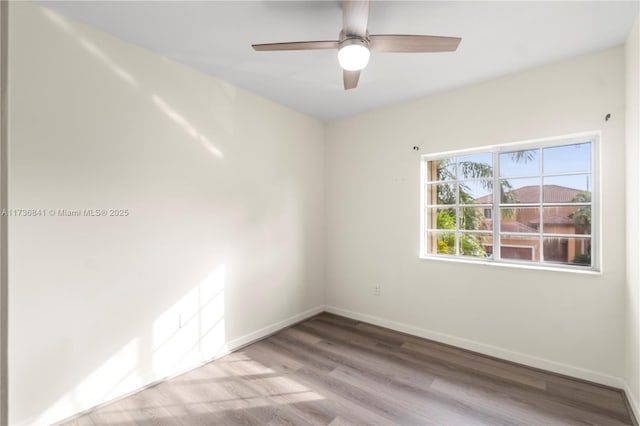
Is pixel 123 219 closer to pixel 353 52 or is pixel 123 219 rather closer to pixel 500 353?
pixel 353 52

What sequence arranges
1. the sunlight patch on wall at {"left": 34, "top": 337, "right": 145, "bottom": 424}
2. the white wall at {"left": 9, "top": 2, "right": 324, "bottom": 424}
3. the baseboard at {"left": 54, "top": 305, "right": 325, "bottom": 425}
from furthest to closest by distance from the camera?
the baseboard at {"left": 54, "top": 305, "right": 325, "bottom": 425}
the sunlight patch on wall at {"left": 34, "top": 337, "right": 145, "bottom": 424}
the white wall at {"left": 9, "top": 2, "right": 324, "bottom": 424}

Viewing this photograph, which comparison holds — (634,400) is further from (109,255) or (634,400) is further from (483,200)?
(109,255)

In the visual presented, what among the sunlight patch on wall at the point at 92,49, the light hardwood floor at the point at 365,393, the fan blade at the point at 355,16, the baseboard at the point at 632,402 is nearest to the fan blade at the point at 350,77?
the fan blade at the point at 355,16

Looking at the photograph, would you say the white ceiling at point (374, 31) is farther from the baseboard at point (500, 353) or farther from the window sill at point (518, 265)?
the baseboard at point (500, 353)

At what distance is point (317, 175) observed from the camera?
155 inches

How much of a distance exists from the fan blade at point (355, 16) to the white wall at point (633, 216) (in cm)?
182

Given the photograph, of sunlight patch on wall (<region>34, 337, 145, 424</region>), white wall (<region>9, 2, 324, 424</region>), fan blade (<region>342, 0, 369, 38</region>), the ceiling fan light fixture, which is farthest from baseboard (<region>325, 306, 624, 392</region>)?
fan blade (<region>342, 0, 369, 38</region>)

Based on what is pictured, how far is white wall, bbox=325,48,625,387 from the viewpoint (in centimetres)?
223

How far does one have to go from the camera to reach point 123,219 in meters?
2.15

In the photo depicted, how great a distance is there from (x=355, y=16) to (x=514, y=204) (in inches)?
88.7

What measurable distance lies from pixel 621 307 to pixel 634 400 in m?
0.62

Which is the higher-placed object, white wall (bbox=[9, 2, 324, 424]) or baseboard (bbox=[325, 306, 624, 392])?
white wall (bbox=[9, 2, 324, 424])

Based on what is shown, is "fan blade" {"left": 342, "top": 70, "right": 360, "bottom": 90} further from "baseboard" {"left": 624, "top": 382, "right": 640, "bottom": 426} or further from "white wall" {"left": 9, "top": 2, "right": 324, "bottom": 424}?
"baseboard" {"left": 624, "top": 382, "right": 640, "bottom": 426}

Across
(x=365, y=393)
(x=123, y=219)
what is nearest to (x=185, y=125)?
(x=123, y=219)
